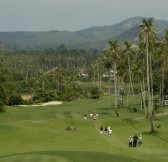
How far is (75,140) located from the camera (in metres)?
65.6

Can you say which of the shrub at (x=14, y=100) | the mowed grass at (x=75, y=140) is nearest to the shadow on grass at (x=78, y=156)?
the mowed grass at (x=75, y=140)

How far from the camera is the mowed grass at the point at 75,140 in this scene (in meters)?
47.2

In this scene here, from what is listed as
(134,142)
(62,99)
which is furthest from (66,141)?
(62,99)

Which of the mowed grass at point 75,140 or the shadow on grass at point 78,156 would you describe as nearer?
the shadow on grass at point 78,156

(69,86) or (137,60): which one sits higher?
(137,60)

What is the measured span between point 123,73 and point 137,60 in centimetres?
893

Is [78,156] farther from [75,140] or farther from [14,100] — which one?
[14,100]

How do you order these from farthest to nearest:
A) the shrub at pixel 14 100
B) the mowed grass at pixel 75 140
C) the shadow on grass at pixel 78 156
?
the shrub at pixel 14 100, the mowed grass at pixel 75 140, the shadow on grass at pixel 78 156

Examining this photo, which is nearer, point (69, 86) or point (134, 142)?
point (134, 142)

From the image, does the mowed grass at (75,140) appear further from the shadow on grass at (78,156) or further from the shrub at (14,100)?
the shrub at (14,100)

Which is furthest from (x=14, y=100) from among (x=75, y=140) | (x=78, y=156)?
(x=78, y=156)

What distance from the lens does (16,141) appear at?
64.3 meters

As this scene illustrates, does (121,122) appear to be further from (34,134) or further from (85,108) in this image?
(85,108)

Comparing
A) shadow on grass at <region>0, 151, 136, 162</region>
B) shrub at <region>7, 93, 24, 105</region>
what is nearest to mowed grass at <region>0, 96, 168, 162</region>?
shadow on grass at <region>0, 151, 136, 162</region>
